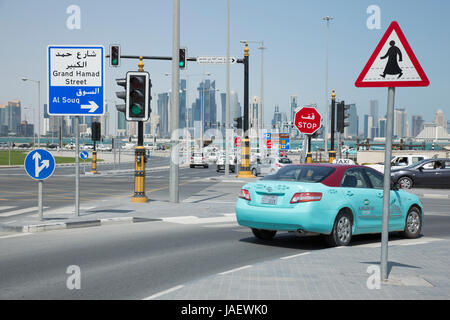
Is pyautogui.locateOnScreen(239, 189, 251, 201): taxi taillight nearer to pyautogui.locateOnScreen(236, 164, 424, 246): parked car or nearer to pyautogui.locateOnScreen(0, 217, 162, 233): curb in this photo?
pyautogui.locateOnScreen(236, 164, 424, 246): parked car

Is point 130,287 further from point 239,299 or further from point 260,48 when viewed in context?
point 260,48

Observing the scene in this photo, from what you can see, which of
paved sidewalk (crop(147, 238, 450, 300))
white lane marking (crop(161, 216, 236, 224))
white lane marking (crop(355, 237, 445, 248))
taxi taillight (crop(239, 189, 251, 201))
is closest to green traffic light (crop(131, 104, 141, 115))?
white lane marking (crop(161, 216, 236, 224))

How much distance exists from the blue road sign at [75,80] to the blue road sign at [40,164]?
1.32 m

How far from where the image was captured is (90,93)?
43.7 ft

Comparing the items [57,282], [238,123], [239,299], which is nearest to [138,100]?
[57,282]

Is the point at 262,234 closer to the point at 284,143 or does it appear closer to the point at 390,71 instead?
the point at 390,71

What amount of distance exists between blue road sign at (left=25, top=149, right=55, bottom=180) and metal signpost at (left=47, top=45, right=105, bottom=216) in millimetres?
981

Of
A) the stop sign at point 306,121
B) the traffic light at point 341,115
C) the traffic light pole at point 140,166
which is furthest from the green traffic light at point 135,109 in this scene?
the traffic light at point 341,115

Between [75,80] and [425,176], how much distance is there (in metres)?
20.0

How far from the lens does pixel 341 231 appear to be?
33.6 ft

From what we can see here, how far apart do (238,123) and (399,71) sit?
2880 centimetres

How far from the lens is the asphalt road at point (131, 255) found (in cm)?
691

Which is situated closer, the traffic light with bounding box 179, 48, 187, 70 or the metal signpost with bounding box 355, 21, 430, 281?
the metal signpost with bounding box 355, 21, 430, 281

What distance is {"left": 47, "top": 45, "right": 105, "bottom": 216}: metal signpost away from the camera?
13211mm
